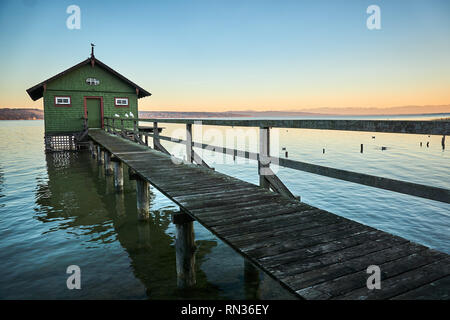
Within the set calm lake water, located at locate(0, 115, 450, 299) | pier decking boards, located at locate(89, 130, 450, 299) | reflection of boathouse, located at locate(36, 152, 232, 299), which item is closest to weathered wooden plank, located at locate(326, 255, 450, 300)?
pier decking boards, located at locate(89, 130, 450, 299)

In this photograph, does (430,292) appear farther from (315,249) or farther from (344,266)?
(315,249)

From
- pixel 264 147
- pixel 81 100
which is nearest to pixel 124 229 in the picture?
pixel 264 147

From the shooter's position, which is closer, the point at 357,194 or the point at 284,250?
the point at 284,250

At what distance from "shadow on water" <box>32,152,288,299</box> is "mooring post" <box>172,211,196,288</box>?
0.16 meters

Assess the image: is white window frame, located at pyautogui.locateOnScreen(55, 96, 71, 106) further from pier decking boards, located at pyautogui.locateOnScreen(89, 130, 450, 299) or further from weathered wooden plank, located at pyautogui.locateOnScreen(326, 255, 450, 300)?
weathered wooden plank, located at pyautogui.locateOnScreen(326, 255, 450, 300)

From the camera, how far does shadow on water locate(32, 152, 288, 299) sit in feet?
17.4

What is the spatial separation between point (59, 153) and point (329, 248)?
25.8m

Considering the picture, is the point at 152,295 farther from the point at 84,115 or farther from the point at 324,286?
the point at 84,115

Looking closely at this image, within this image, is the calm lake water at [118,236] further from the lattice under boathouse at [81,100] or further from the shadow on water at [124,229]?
the lattice under boathouse at [81,100]

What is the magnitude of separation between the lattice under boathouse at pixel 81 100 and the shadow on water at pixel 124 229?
10227mm

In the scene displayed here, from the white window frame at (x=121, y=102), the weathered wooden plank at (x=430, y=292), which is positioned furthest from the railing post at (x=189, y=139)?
the white window frame at (x=121, y=102)

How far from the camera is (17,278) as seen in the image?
5.65 meters
